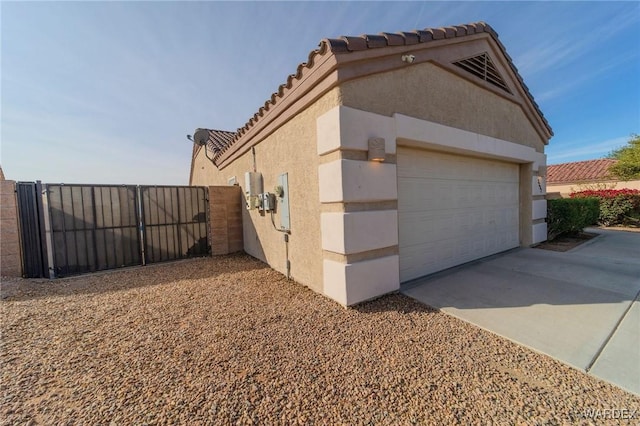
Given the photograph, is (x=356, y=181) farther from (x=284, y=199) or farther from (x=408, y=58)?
(x=408, y=58)

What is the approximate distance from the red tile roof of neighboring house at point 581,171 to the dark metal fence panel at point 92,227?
3100cm

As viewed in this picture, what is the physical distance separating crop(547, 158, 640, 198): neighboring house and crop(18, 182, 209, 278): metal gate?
2581 centimetres

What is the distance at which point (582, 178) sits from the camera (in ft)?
66.4

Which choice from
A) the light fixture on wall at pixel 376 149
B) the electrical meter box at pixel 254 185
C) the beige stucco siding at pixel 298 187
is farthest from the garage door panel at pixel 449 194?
the electrical meter box at pixel 254 185

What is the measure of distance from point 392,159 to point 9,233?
892 centimetres

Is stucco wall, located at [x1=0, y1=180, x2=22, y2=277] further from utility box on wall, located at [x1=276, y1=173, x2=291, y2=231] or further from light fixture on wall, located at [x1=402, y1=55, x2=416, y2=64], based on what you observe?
light fixture on wall, located at [x1=402, y1=55, x2=416, y2=64]

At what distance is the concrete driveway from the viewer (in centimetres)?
259

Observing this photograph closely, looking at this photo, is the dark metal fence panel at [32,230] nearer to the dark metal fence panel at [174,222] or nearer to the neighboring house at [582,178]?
the dark metal fence panel at [174,222]

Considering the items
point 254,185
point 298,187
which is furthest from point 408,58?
point 254,185

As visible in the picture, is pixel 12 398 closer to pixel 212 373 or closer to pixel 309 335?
pixel 212 373

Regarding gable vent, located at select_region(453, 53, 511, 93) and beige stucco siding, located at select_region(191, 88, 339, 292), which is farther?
gable vent, located at select_region(453, 53, 511, 93)

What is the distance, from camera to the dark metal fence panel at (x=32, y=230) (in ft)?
18.9

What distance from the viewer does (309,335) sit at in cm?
304

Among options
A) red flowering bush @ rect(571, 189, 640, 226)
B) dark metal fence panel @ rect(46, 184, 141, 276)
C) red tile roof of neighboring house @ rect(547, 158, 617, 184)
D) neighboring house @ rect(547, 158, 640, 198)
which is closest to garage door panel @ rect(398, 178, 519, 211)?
dark metal fence panel @ rect(46, 184, 141, 276)
